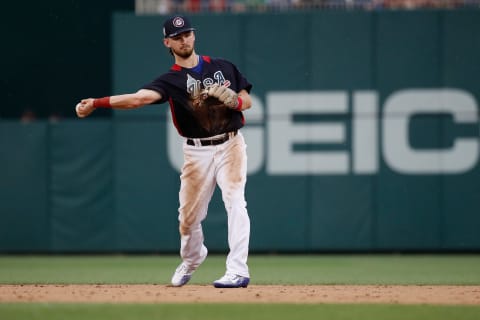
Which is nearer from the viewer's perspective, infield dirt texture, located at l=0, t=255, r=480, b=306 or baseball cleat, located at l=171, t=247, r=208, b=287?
infield dirt texture, located at l=0, t=255, r=480, b=306

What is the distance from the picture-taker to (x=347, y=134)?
615 inches

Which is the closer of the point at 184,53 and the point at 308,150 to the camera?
the point at 184,53

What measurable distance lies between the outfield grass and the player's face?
2760 millimetres

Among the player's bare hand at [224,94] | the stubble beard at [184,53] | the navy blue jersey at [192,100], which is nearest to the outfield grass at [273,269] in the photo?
the navy blue jersey at [192,100]

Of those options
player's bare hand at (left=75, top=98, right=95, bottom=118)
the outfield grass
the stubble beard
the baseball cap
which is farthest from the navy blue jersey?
the outfield grass

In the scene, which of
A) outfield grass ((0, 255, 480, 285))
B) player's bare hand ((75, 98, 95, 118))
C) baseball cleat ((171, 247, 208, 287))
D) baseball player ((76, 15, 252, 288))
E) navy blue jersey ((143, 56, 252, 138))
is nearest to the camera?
player's bare hand ((75, 98, 95, 118))

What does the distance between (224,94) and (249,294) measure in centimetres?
184

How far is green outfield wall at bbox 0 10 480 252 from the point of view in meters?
15.5

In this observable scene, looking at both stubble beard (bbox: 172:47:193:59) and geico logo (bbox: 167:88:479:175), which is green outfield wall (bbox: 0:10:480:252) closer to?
geico logo (bbox: 167:88:479:175)

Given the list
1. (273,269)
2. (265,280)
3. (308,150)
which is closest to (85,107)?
(265,280)

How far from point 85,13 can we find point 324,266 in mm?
6409

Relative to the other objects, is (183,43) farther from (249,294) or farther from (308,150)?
(308,150)

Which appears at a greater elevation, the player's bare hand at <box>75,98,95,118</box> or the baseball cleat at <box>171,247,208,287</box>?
the player's bare hand at <box>75,98,95,118</box>

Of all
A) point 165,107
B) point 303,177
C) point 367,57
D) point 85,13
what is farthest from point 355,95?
point 85,13
